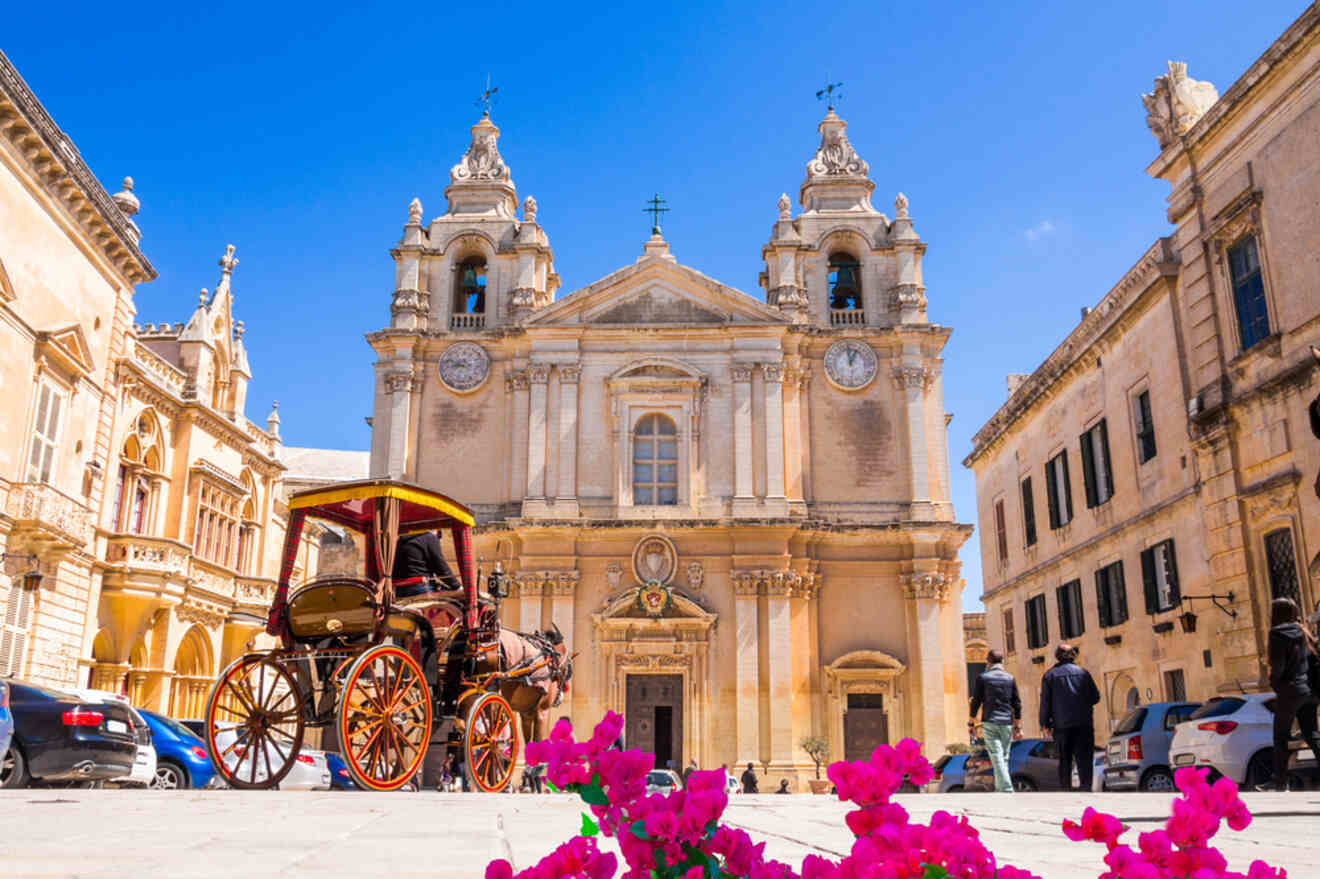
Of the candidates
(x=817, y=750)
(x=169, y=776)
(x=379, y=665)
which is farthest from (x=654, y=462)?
(x=379, y=665)

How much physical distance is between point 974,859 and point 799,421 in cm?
2719

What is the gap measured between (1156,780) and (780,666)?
13.0 metres

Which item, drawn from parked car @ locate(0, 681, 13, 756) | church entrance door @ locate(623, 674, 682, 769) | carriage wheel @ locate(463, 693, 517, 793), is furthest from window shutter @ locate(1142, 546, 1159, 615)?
parked car @ locate(0, 681, 13, 756)

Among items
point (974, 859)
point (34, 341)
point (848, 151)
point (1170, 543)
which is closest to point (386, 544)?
point (974, 859)

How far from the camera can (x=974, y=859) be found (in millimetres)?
1845

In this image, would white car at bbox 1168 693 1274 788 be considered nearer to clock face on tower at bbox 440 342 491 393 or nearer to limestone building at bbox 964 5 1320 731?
limestone building at bbox 964 5 1320 731

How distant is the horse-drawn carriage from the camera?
27.0 ft

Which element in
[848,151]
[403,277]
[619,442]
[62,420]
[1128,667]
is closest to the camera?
[62,420]

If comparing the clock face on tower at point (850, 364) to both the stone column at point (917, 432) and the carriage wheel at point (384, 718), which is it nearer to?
the stone column at point (917, 432)

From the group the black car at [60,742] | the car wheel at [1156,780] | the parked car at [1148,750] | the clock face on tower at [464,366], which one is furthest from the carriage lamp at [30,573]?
the car wheel at [1156,780]

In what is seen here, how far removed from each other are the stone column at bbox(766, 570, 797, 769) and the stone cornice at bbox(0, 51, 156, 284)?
53.1ft

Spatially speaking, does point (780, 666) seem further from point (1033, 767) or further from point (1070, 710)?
point (1070, 710)

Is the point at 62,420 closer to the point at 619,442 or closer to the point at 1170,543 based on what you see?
the point at 619,442

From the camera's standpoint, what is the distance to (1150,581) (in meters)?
21.2
